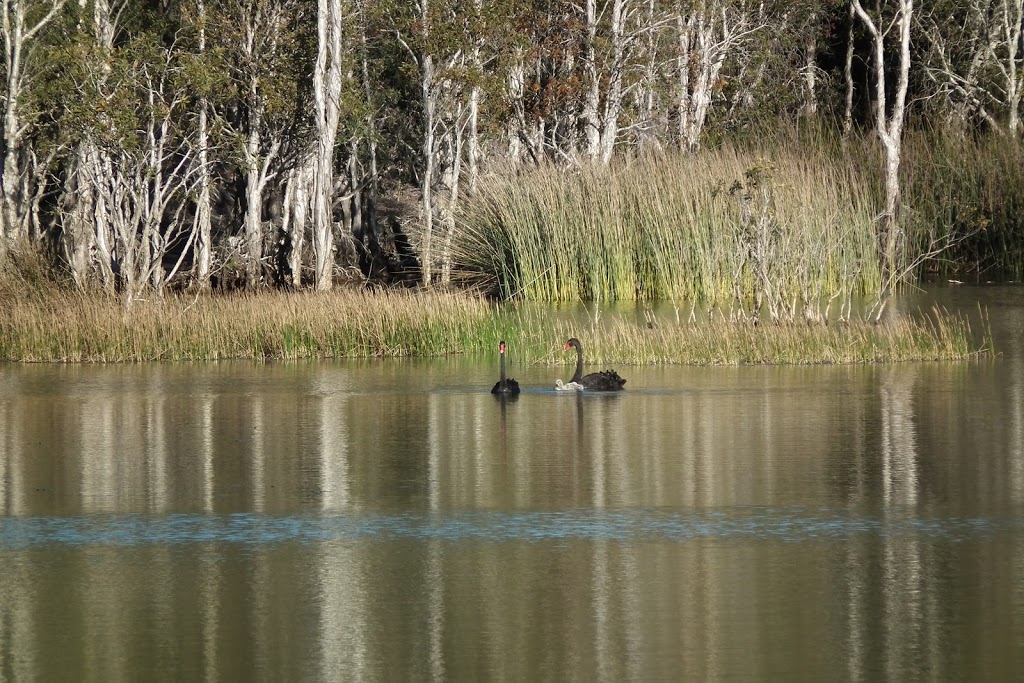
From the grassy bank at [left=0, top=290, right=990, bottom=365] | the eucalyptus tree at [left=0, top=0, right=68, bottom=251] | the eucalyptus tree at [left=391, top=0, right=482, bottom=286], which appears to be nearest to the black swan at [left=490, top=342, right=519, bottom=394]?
the grassy bank at [left=0, top=290, right=990, bottom=365]

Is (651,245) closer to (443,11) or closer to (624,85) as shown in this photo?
(443,11)

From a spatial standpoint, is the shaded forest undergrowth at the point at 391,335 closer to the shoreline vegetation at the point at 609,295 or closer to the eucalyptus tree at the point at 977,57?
the shoreline vegetation at the point at 609,295

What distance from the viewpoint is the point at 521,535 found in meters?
9.29

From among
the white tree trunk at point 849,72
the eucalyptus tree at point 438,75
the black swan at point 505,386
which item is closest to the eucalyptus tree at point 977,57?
the white tree trunk at point 849,72

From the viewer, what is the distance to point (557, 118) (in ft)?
115

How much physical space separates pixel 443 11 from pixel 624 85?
6345 millimetres

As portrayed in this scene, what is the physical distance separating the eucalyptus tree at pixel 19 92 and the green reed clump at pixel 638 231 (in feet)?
25.0

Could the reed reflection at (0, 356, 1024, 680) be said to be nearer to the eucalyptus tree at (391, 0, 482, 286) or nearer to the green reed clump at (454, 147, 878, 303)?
the green reed clump at (454, 147, 878, 303)

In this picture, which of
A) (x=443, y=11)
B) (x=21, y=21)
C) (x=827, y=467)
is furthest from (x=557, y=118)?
(x=827, y=467)

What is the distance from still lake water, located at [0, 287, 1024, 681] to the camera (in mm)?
7121

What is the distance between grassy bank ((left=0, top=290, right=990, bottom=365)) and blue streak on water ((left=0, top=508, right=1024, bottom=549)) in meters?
7.96

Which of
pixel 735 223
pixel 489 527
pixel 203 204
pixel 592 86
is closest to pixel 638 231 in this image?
pixel 735 223

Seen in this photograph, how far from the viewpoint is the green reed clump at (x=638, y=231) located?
2428cm

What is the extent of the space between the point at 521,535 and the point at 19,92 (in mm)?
20065
